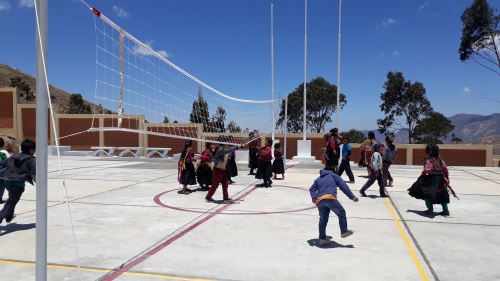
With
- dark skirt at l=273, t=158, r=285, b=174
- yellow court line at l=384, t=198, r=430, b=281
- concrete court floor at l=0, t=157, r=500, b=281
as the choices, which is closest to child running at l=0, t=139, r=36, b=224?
concrete court floor at l=0, t=157, r=500, b=281

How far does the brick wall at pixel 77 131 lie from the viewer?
116 ft

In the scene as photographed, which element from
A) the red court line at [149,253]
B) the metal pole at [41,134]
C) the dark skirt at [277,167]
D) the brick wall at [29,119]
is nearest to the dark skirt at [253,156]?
the dark skirt at [277,167]

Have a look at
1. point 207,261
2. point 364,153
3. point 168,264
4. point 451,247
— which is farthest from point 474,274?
point 364,153

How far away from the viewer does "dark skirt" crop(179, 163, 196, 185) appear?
10.3 m

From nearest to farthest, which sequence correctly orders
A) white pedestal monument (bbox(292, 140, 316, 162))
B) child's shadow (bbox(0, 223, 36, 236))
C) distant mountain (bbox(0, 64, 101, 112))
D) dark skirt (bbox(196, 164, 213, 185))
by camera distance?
1. child's shadow (bbox(0, 223, 36, 236))
2. dark skirt (bbox(196, 164, 213, 185))
3. white pedestal monument (bbox(292, 140, 316, 162))
4. distant mountain (bbox(0, 64, 101, 112))

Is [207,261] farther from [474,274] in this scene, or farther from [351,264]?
[474,274]

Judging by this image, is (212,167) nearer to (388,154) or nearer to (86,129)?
(388,154)

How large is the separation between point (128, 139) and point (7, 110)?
34.8ft

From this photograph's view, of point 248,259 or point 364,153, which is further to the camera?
point 364,153

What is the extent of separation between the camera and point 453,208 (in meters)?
8.94

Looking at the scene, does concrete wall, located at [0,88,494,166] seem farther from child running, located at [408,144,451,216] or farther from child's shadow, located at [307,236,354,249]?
child's shadow, located at [307,236,354,249]

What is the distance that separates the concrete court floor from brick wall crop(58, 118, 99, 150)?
26.9m

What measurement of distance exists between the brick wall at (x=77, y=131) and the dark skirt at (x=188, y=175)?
91.2 feet

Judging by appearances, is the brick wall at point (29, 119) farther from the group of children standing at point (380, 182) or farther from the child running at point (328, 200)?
the child running at point (328, 200)
